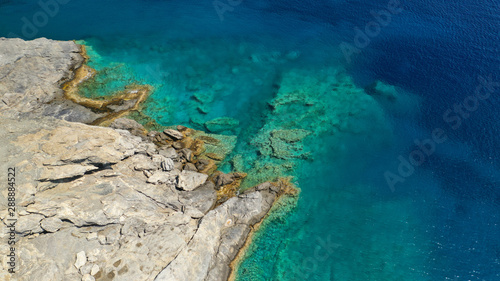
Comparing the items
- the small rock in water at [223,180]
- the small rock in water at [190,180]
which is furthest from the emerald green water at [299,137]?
the small rock in water at [190,180]

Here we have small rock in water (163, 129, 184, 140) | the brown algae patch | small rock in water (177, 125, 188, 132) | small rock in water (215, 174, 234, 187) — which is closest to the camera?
small rock in water (215, 174, 234, 187)

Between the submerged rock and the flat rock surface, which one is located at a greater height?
the flat rock surface

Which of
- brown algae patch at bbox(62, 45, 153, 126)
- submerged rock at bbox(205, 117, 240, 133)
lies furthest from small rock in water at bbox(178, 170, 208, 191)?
brown algae patch at bbox(62, 45, 153, 126)

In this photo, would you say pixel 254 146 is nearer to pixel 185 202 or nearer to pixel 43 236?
pixel 185 202

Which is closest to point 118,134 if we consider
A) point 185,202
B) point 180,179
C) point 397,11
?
point 180,179

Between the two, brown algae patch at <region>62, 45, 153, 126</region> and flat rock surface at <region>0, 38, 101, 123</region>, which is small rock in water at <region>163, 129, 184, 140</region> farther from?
flat rock surface at <region>0, 38, 101, 123</region>

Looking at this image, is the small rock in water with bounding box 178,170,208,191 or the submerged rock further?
the submerged rock
